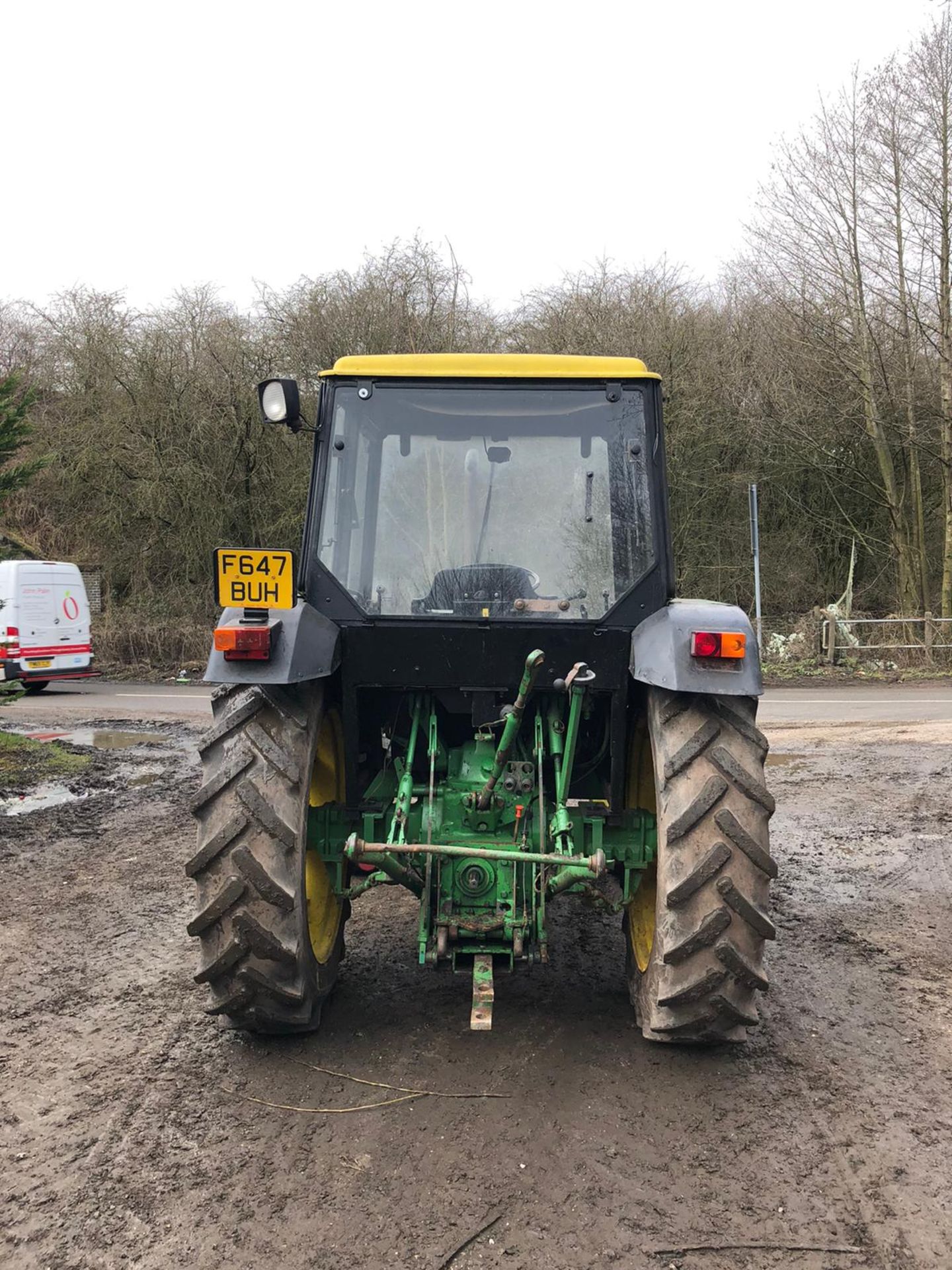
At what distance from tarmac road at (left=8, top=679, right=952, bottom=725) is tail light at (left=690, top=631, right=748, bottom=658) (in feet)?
28.0

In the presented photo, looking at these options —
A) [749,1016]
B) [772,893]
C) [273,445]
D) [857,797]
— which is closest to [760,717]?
[857,797]

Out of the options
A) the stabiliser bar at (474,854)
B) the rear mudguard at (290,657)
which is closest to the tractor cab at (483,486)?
the rear mudguard at (290,657)

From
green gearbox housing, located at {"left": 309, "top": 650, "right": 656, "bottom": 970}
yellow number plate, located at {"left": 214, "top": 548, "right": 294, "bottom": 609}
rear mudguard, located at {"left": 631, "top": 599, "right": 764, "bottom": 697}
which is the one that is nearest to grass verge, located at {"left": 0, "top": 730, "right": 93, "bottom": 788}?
green gearbox housing, located at {"left": 309, "top": 650, "right": 656, "bottom": 970}

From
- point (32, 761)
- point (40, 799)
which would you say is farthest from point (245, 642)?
point (32, 761)

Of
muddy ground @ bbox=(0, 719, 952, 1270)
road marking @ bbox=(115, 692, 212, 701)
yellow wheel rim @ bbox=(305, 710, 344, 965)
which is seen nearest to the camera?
muddy ground @ bbox=(0, 719, 952, 1270)

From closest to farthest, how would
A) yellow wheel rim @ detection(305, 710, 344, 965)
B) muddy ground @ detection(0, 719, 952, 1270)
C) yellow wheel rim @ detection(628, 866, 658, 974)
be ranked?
muddy ground @ detection(0, 719, 952, 1270)
yellow wheel rim @ detection(628, 866, 658, 974)
yellow wheel rim @ detection(305, 710, 344, 965)

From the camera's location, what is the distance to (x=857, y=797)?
7.73m

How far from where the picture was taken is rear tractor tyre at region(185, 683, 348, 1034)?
328 cm

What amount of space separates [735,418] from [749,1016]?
17056mm

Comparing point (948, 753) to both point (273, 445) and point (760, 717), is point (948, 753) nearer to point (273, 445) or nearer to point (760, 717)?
point (760, 717)

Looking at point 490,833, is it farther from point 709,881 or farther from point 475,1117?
point 475,1117

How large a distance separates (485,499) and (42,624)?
43.2 ft

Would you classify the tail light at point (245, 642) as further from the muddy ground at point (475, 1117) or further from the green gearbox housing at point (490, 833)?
the muddy ground at point (475, 1117)

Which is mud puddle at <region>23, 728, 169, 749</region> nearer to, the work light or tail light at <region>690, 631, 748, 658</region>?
the work light
